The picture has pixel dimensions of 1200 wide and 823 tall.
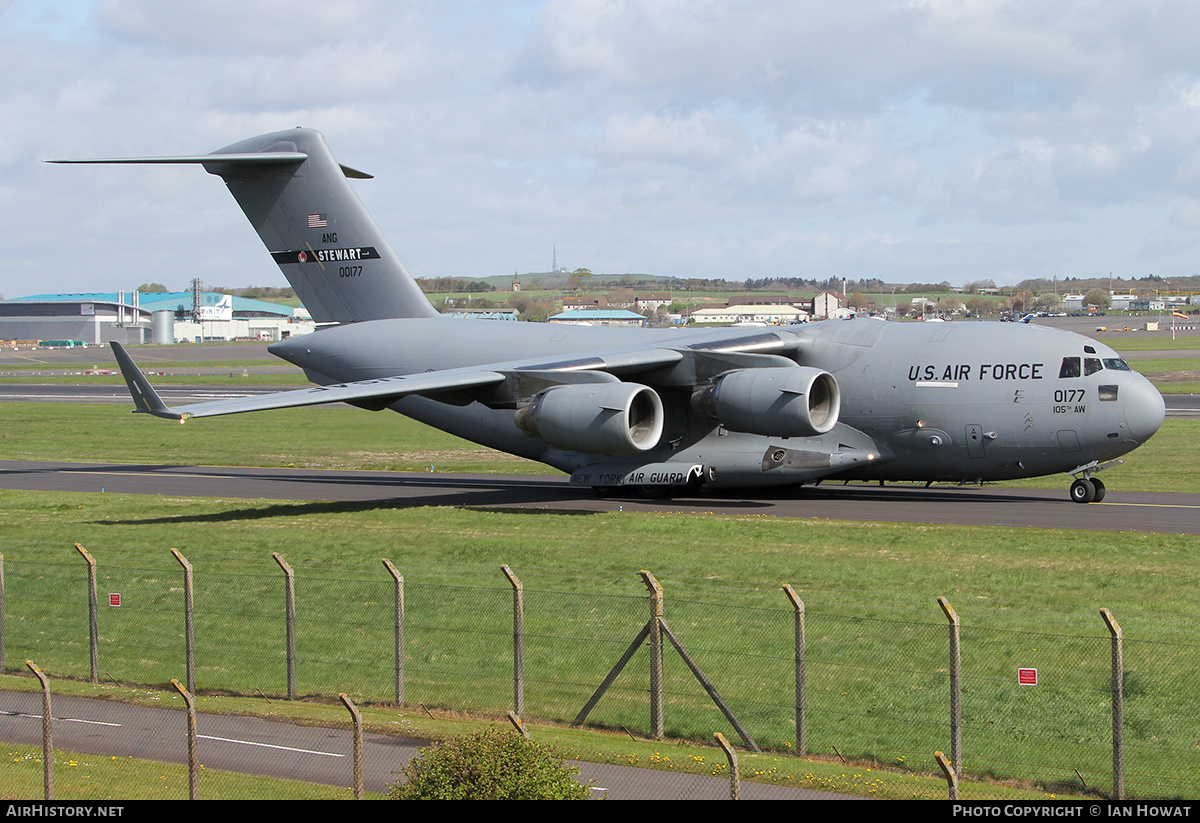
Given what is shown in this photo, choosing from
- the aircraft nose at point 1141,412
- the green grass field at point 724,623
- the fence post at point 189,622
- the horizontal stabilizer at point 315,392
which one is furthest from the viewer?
the aircraft nose at point 1141,412

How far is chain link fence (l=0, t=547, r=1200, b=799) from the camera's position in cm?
1172

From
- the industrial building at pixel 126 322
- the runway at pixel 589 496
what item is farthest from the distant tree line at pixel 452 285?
the runway at pixel 589 496

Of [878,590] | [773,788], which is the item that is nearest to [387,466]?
[878,590]

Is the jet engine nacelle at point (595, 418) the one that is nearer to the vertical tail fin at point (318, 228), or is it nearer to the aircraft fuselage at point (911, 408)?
the aircraft fuselage at point (911, 408)

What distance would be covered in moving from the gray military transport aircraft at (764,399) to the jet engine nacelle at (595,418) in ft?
0.12

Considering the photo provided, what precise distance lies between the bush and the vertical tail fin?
967 inches

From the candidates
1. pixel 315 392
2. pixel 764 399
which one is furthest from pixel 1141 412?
pixel 315 392

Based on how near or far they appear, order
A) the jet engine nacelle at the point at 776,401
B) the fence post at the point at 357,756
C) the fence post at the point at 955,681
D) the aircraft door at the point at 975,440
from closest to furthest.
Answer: the fence post at the point at 357,756
the fence post at the point at 955,681
the jet engine nacelle at the point at 776,401
the aircraft door at the point at 975,440

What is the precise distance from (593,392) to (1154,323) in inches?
4827

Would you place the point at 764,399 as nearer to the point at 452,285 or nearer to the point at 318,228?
the point at 318,228

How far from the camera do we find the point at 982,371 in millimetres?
25125

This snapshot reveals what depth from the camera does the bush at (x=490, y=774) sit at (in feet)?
25.3

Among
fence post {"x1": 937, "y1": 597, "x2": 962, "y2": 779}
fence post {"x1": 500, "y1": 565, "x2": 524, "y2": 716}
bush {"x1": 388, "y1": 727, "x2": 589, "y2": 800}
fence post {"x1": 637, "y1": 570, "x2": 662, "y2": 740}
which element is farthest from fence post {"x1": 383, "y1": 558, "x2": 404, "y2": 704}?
fence post {"x1": 937, "y1": 597, "x2": 962, "y2": 779}

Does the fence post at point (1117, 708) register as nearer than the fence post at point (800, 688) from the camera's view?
Yes
